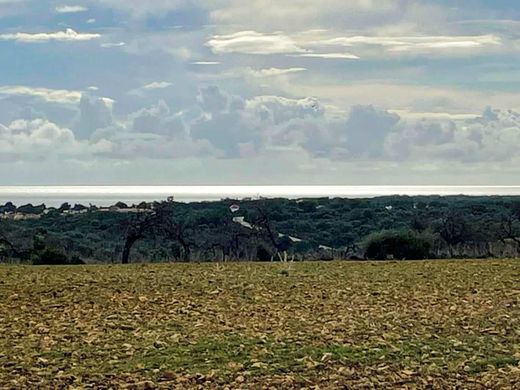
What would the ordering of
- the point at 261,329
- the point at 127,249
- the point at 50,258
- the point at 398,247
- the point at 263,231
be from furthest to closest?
the point at 263,231 < the point at 127,249 < the point at 398,247 < the point at 50,258 < the point at 261,329

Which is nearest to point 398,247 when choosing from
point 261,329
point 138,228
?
point 138,228

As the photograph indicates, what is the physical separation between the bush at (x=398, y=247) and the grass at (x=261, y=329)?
633 centimetres

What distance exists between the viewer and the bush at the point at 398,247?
23531mm

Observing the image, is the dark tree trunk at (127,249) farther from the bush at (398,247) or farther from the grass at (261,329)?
the grass at (261,329)

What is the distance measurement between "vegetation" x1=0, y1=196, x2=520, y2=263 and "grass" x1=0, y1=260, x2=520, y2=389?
19.3ft

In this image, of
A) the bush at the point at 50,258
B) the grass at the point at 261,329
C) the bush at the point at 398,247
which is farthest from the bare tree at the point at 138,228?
the grass at the point at 261,329

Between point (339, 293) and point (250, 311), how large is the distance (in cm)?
222

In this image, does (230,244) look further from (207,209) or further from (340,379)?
(340,379)

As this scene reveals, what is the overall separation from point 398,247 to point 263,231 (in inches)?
397

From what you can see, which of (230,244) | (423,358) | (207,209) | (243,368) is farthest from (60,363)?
(207,209)

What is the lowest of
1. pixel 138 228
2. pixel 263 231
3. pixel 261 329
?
pixel 261 329

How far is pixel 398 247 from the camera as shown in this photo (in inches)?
945

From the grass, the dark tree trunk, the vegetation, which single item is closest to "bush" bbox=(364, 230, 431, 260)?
the vegetation

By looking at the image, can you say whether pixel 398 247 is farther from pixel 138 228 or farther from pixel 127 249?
pixel 138 228
